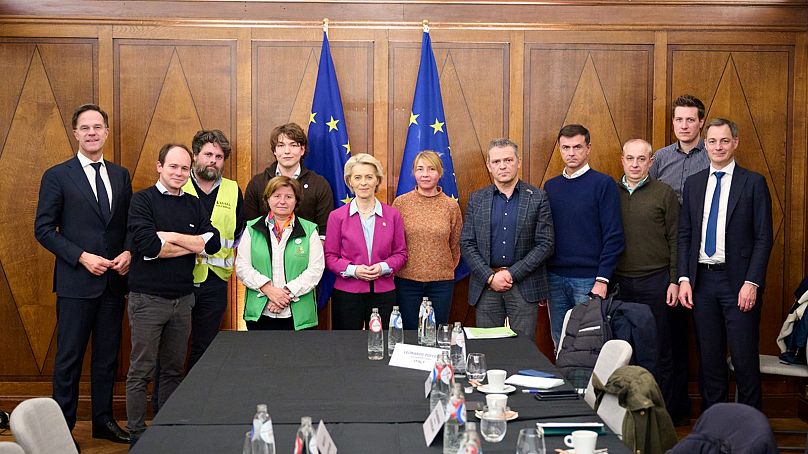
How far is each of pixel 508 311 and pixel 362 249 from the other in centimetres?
95

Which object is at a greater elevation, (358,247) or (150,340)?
(358,247)

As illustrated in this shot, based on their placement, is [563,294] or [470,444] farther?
[563,294]

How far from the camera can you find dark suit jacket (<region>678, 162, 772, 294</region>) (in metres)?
5.04

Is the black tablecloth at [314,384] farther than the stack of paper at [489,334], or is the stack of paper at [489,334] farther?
the stack of paper at [489,334]

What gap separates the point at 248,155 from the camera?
5.87 meters

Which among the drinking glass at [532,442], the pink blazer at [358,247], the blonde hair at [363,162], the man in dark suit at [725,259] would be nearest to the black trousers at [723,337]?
the man in dark suit at [725,259]

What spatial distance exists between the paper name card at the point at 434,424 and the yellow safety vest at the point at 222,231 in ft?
9.54

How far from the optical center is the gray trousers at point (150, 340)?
4715mm

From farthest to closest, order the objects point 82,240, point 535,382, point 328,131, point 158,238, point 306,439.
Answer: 1. point 328,131
2. point 82,240
3. point 158,238
4. point 535,382
5. point 306,439

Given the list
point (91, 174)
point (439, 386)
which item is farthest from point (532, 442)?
point (91, 174)

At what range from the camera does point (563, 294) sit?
5.31 m

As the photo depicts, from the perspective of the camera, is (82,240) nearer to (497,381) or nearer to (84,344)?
(84,344)

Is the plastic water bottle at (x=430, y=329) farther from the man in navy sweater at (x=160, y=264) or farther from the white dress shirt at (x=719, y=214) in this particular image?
the white dress shirt at (x=719, y=214)

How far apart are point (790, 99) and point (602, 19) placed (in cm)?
140
